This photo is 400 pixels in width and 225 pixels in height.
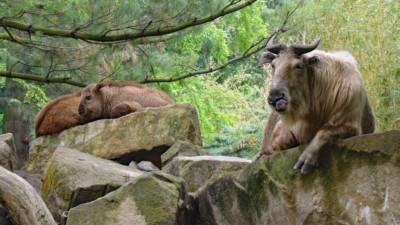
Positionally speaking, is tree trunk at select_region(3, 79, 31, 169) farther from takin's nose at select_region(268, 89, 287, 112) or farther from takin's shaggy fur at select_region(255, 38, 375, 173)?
takin's nose at select_region(268, 89, 287, 112)

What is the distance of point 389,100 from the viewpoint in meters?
9.08

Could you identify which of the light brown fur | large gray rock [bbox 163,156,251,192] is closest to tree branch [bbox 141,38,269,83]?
the light brown fur

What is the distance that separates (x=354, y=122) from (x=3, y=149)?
15.4 feet

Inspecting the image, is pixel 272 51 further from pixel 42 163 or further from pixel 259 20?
pixel 259 20

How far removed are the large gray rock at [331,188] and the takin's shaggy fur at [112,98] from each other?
4.65 m

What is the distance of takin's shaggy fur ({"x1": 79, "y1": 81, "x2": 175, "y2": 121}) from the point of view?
1013 centimetres

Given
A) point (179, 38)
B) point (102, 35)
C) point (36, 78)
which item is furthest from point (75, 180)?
point (179, 38)

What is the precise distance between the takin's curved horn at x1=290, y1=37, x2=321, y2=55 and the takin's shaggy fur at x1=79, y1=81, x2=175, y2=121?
5070 millimetres

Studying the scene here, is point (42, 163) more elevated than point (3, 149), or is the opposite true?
point (3, 149)

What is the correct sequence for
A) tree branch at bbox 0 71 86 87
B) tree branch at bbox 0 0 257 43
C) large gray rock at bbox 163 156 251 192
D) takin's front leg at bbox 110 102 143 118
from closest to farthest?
large gray rock at bbox 163 156 251 192 → tree branch at bbox 0 0 257 43 → tree branch at bbox 0 71 86 87 → takin's front leg at bbox 110 102 143 118

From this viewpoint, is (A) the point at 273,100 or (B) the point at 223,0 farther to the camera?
(B) the point at 223,0

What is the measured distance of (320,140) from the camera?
5.03 metres

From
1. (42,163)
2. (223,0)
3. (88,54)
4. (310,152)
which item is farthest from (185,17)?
(310,152)

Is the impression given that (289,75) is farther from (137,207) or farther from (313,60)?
(137,207)
